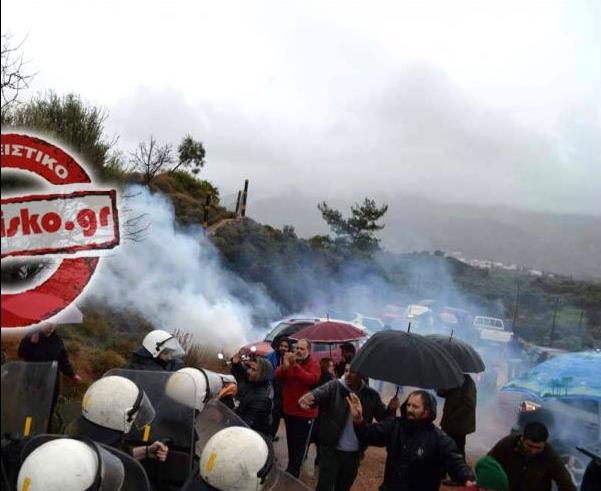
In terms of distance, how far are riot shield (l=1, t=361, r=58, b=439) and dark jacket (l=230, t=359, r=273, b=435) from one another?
2.39 metres

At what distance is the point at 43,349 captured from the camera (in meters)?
5.81

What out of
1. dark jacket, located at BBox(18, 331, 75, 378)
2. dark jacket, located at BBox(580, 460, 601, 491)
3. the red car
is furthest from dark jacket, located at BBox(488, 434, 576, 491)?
the red car

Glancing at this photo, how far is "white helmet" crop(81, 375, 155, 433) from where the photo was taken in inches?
126

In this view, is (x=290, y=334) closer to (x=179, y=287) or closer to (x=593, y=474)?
(x=179, y=287)

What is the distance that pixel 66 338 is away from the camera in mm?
11062

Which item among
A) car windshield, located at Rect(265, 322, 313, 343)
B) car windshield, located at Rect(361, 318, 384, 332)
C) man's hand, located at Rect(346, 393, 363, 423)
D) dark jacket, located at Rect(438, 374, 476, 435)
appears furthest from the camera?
car windshield, located at Rect(361, 318, 384, 332)

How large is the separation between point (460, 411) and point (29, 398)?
14.7 ft

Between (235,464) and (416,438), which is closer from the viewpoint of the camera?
(235,464)

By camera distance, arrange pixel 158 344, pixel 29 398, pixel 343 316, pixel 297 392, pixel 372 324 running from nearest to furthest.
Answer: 1. pixel 29 398
2. pixel 158 344
3. pixel 297 392
4. pixel 372 324
5. pixel 343 316

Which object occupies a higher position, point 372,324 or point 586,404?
point 586,404

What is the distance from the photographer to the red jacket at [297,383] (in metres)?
5.58

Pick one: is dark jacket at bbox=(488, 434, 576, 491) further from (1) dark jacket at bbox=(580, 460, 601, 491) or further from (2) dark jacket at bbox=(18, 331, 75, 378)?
(2) dark jacket at bbox=(18, 331, 75, 378)

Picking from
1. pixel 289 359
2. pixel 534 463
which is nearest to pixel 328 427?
pixel 289 359

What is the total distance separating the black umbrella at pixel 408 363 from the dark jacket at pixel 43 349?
323 cm
